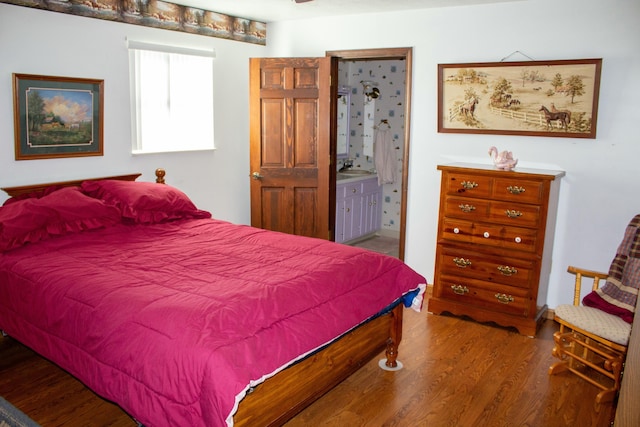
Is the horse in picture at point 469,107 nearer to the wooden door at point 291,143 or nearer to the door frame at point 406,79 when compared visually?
the door frame at point 406,79

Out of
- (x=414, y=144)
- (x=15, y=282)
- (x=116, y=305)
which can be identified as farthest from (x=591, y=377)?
(x=15, y=282)

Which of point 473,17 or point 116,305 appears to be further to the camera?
point 473,17

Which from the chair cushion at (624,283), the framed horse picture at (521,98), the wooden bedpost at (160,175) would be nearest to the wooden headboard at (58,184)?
the wooden bedpost at (160,175)

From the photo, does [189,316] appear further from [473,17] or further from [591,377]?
[473,17]

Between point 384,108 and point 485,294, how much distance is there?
3.36 m

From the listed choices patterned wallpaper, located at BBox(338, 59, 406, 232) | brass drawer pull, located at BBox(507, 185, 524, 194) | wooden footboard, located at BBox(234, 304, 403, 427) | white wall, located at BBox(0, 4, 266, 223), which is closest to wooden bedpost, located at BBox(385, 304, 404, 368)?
wooden footboard, located at BBox(234, 304, 403, 427)

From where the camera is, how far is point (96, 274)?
2855mm

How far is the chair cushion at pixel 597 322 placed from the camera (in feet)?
10.3

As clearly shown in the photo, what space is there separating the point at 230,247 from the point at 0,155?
5.69ft

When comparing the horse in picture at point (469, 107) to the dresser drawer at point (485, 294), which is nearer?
the dresser drawer at point (485, 294)

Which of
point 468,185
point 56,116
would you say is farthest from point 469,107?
point 56,116

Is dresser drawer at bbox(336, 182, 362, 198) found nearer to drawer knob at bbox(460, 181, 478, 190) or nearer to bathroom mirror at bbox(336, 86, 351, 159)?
bathroom mirror at bbox(336, 86, 351, 159)

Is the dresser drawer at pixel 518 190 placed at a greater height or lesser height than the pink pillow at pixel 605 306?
greater

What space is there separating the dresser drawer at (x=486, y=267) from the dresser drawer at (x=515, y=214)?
0.28 metres
